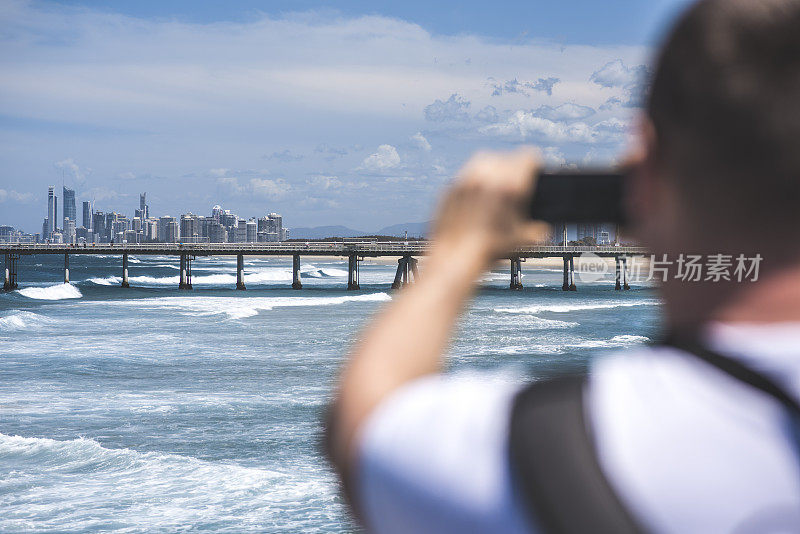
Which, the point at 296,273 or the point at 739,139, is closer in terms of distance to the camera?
the point at 739,139

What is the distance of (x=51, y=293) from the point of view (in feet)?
192

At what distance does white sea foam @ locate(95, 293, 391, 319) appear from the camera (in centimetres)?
4122

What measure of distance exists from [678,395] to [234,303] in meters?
47.0

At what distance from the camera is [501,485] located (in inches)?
24.4

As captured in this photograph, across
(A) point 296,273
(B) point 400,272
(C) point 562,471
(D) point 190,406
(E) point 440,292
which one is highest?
(E) point 440,292

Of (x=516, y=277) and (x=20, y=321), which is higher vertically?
(x=516, y=277)

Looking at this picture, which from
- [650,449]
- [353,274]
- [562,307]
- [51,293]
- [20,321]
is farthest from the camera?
[353,274]

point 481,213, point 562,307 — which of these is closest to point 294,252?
point 562,307

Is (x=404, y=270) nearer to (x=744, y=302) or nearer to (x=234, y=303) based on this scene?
(x=234, y=303)

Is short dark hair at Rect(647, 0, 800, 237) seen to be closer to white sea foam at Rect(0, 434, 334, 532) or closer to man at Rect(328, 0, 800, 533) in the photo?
man at Rect(328, 0, 800, 533)

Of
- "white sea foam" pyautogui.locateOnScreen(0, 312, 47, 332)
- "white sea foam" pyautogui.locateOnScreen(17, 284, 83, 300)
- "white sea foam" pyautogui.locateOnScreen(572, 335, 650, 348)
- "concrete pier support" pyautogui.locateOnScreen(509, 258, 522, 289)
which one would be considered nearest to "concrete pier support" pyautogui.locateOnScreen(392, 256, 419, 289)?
"concrete pier support" pyautogui.locateOnScreen(509, 258, 522, 289)

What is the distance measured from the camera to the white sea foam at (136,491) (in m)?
9.55

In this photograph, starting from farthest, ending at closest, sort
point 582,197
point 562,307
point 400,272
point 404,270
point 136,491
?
point 400,272 → point 404,270 → point 562,307 → point 136,491 → point 582,197

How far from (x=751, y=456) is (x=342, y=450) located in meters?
0.31
